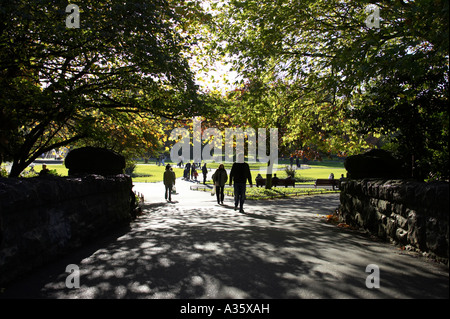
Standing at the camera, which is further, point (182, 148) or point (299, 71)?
point (182, 148)

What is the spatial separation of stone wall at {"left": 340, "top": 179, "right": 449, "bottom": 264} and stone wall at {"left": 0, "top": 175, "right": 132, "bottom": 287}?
5.47 metres

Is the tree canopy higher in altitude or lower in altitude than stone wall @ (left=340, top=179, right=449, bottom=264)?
higher

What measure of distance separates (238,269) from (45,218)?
2967mm

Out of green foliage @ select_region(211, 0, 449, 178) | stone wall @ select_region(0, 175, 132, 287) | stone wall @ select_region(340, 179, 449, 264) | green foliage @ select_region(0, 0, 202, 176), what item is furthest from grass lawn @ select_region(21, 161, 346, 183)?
stone wall @ select_region(340, 179, 449, 264)

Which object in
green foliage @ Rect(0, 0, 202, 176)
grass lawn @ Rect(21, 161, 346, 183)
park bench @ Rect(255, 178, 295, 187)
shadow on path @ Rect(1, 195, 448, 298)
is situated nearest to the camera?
shadow on path @ Rect(1, 195, 448, 298)

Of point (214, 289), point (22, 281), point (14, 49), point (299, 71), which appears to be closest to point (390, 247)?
point (214, 289)

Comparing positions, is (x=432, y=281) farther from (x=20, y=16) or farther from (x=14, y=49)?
(x=14, y=49)

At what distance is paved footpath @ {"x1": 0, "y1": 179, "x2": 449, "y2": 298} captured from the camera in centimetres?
387

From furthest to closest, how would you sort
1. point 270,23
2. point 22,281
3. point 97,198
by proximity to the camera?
point 270,23
point 97,198
point 22,281

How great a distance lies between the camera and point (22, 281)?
14.2ft

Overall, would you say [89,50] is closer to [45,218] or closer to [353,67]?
[45,218]

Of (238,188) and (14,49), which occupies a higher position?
(14,49)

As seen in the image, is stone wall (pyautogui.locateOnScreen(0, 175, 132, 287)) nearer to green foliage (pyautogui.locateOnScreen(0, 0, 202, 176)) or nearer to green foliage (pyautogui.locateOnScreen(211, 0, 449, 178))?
green foliage (pyautogui.locateOnScreen(0, 0, 202, 176))

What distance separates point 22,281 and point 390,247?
5.61 m
